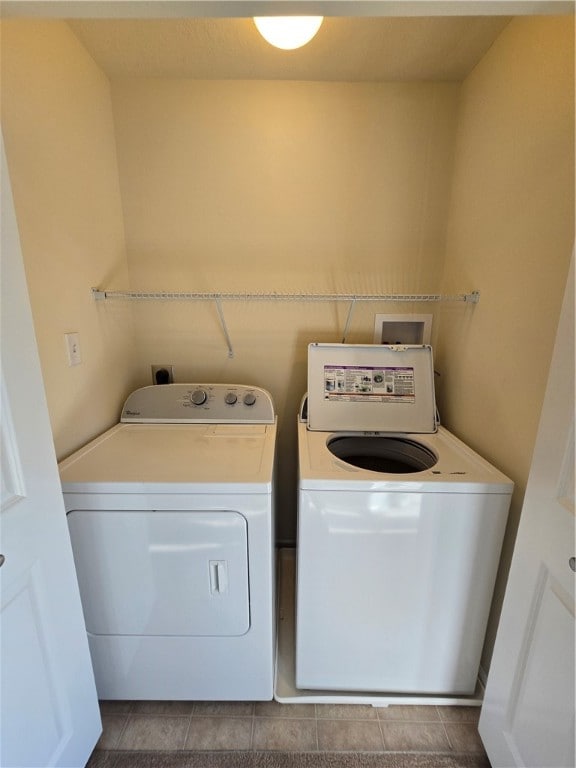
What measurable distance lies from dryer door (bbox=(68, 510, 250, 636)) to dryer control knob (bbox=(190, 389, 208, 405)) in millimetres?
706

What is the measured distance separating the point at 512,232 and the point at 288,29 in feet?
3.75

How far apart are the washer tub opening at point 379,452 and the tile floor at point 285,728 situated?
1.04m

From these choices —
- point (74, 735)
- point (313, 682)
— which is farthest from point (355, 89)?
point (74, 735)

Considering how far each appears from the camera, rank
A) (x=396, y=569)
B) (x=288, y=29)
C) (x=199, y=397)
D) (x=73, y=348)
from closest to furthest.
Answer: (x=288, y=29) → (x=396, y=569) → (x=73, y=348) → (x=199, y=397)

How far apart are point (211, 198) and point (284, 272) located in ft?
1.88

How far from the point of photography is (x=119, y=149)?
70.9 inches

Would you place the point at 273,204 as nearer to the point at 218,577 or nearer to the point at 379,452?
the point at 379,452

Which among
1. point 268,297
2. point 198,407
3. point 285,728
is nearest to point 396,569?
point 285,728

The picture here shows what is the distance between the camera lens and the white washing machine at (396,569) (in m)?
1.24

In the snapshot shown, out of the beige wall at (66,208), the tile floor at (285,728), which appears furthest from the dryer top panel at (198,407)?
the tile floor at (285,728)

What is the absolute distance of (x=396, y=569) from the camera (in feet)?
4.33

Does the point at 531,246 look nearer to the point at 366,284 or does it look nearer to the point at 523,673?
the point at 366,284

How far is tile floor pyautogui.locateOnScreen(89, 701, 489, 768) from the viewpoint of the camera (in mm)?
1330

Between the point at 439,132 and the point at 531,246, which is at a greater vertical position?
the point at 439,132
